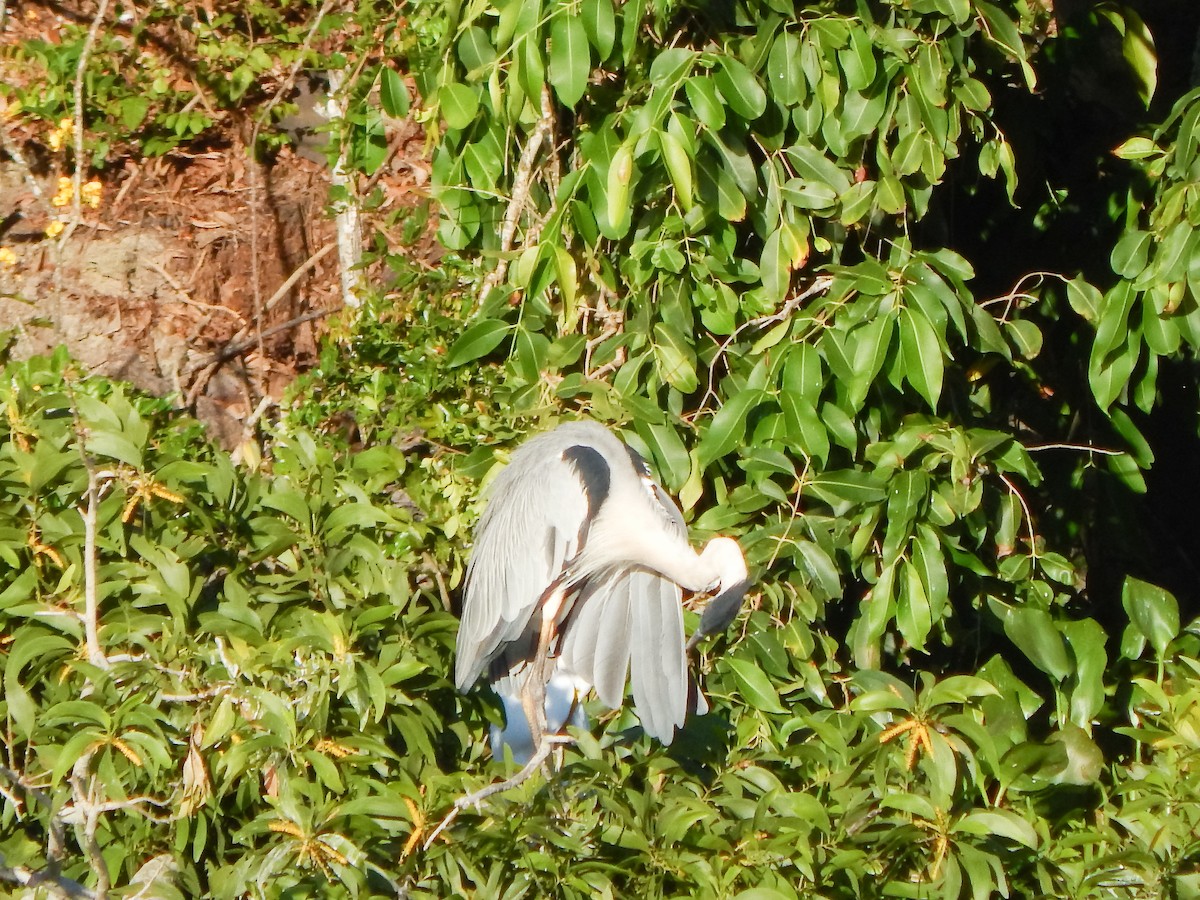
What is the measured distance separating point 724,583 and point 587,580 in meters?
0.55

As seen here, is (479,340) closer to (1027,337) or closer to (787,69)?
(787,69)

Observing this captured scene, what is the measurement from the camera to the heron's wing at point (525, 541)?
2879mm

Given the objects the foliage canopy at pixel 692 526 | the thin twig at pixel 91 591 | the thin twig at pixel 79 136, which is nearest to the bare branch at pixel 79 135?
the thin twig at pixel 79 136

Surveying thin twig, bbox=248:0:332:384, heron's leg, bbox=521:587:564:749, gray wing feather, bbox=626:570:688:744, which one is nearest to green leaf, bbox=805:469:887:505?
gray wing feather, bbox=626:570:688:744

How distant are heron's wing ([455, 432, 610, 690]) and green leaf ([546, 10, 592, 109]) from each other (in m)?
0.83

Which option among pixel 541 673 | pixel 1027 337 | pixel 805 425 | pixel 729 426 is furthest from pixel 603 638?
pixel 1027 337

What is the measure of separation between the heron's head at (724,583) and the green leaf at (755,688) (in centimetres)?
18

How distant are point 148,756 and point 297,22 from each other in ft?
10.2

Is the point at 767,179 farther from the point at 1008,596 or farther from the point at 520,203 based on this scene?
the point at 1008,596

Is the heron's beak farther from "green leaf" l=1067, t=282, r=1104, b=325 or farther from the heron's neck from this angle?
"green leaf" l=1067, t=282, r=1104, b=325

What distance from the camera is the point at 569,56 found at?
2.47 meters

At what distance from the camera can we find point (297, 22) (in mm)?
4516

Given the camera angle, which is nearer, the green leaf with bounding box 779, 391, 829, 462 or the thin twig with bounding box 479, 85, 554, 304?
the green leaf with bounding box 779, 391, 829, 462

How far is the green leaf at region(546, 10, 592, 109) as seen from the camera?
97.3 inches
